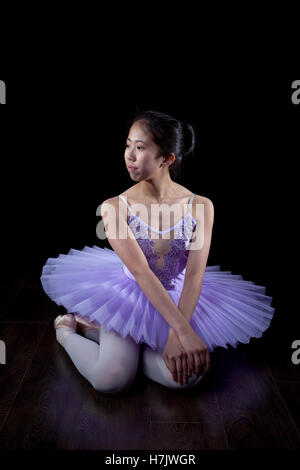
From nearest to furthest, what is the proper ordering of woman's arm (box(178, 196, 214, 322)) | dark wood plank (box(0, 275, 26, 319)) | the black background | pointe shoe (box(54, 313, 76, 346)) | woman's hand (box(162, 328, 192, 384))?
woman's hand (box(162, 328, 192, 384)) < woman's arm (box(178, 196, 214, 322)) < pointe shoe (box(54, 313, 76, 346)) < dark wood plank (box(0, 275, 26, 319)) < the black background

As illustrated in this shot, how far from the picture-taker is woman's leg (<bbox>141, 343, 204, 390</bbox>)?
175 cm

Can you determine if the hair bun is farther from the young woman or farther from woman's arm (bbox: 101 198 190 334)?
woman's arm (bbox: 101 198 190 334)

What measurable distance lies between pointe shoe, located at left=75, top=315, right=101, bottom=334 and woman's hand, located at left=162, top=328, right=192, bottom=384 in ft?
1.45

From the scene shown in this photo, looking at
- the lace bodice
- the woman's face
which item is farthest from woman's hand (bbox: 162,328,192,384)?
the woman's face

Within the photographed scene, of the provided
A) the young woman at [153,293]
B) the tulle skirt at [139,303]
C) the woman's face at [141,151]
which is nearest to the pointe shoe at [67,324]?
the young woman at [153,293]

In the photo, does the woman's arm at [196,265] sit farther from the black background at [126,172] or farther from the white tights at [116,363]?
the black background at [126,172]

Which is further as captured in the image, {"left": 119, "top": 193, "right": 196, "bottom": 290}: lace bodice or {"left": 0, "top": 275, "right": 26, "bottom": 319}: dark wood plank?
{"left": 0, "top": 275, "right": 26, "bottom": 319}: dark wood plank

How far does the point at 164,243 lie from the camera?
1.93 metres

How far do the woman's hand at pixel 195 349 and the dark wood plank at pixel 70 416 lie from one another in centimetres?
23

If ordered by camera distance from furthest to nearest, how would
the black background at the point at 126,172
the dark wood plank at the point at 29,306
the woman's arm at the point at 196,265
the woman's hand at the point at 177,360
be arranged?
1. the black background at the point at 126,172
2. the dark wood plank at the point at 29,306
3. the woman's arm at the point at 196,265
4. the woman's hand at the point at 177,360

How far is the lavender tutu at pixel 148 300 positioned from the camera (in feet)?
5.91

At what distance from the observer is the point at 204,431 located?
160 centimetres

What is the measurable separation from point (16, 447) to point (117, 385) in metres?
0.39

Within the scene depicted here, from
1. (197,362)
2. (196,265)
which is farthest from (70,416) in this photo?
(196,265)
